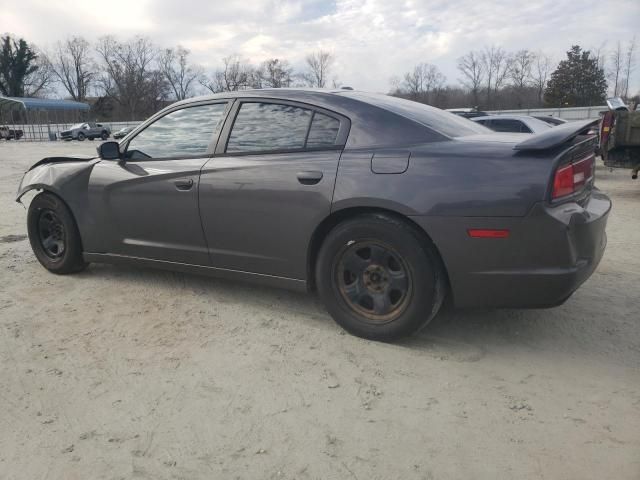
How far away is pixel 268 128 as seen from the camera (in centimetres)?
351

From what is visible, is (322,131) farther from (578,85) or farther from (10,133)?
(578,85)

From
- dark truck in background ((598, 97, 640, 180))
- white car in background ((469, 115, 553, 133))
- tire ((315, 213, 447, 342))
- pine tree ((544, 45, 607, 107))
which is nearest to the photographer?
tire ((315, 213, 447, 342))

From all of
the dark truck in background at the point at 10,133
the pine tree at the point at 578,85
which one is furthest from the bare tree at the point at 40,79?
the pine tree at the point at 578,85

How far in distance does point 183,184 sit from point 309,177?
104 cm

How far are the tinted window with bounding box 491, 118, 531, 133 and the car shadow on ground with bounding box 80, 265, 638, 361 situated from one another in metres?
7.08

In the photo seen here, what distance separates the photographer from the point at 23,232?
6336 mm

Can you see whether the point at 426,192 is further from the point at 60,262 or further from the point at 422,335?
the point at 60,262

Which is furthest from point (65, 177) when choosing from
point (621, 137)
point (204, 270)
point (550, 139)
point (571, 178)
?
point (621, 137)

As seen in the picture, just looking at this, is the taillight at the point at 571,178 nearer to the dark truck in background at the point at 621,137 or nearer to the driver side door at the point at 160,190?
the driver side door at the point at 160,190

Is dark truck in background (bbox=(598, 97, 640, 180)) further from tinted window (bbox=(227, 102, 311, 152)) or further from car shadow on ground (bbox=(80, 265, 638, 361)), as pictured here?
tinted window (bbox=(227, 102, 311, 152))

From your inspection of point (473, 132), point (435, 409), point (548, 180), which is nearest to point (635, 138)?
point (473, 132)

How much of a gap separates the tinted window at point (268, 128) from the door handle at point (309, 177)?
0.77 feet

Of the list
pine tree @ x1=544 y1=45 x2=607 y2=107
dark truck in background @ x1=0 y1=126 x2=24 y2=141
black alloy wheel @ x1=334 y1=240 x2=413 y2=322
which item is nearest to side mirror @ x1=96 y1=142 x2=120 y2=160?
black alloy wheel @ x1=334 y1=240 x2=413 y2=322

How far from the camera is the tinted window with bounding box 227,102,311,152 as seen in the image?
3.39 meters
